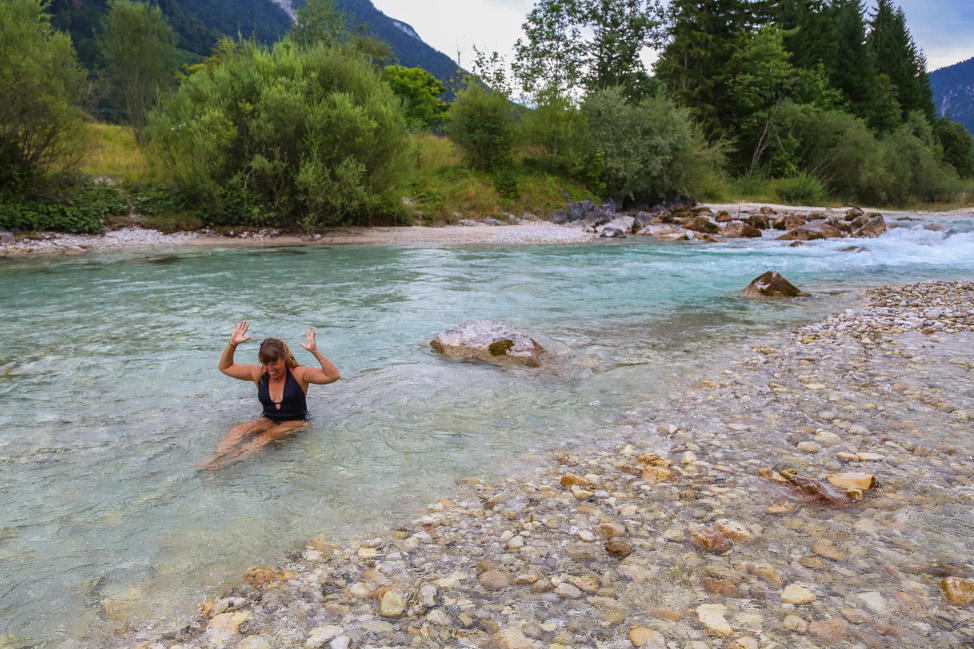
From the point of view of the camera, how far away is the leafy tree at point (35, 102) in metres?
17.5

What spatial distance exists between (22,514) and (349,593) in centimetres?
253

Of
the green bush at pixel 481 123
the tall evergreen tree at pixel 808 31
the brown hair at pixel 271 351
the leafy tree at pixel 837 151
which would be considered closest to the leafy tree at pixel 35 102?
the green bush at pixel 481 123

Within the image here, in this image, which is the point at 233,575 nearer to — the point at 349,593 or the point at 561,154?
the point at 349,593

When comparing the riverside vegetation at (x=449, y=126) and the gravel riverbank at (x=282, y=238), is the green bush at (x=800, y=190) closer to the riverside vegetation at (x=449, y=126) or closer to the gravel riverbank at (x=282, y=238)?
the riverside vegetation at (x=449, y=126)

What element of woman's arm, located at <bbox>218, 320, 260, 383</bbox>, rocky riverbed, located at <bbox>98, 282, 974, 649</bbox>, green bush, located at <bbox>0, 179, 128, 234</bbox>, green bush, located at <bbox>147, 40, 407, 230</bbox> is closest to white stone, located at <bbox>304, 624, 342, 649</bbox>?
rocky riverbed, located at <bbox>98, 282, 974, 649</bbox>

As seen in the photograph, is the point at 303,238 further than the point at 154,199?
Yes

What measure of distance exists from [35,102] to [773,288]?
21.0 metres

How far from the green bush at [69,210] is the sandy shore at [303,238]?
45 cm

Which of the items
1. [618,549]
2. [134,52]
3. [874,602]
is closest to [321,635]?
[618,549]

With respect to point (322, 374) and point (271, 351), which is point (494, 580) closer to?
point (322, 374)

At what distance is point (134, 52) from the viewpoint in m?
30.7

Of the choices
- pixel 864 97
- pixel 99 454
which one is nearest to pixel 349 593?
pixel 99 454

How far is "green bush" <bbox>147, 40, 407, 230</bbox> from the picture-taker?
829 inches

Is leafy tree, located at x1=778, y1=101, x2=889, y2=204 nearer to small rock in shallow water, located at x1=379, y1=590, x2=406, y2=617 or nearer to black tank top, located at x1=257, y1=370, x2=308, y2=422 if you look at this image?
black tank top, located at x1=257, y1=370, x2=308, y2=422
